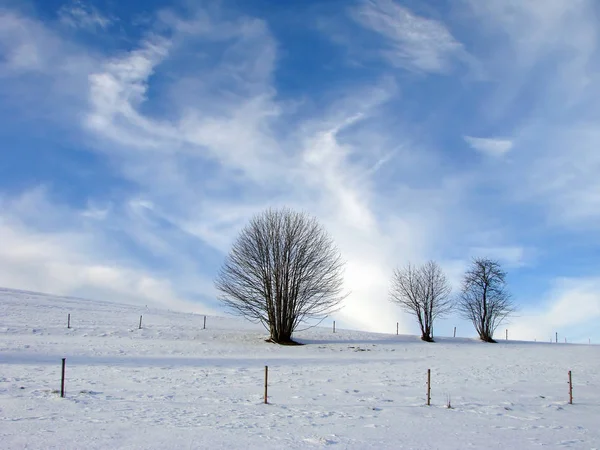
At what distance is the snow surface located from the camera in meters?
11.2

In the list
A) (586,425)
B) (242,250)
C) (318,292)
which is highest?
(242,250)

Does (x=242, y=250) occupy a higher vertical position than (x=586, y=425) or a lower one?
higher

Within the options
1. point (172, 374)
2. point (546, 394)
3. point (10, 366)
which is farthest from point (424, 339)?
point (10, 366)

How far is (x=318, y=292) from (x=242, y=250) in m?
6.71

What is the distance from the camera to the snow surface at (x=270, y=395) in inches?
442

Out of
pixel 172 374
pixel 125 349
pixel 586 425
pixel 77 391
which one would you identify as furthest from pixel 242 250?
pixel 586 425

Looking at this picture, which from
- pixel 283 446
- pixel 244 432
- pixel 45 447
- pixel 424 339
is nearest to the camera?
pixel 45 447

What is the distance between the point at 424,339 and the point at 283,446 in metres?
39.6

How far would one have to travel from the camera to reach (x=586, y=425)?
48.5 feet

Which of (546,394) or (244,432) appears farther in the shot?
(546,394)

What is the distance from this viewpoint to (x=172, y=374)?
20.1m

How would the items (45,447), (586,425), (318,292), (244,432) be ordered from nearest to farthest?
(45,447), (244,432), (586,425), (318,292)

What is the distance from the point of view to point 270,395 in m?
16.4

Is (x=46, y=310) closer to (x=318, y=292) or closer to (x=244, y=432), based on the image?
(x=318, y=292)
